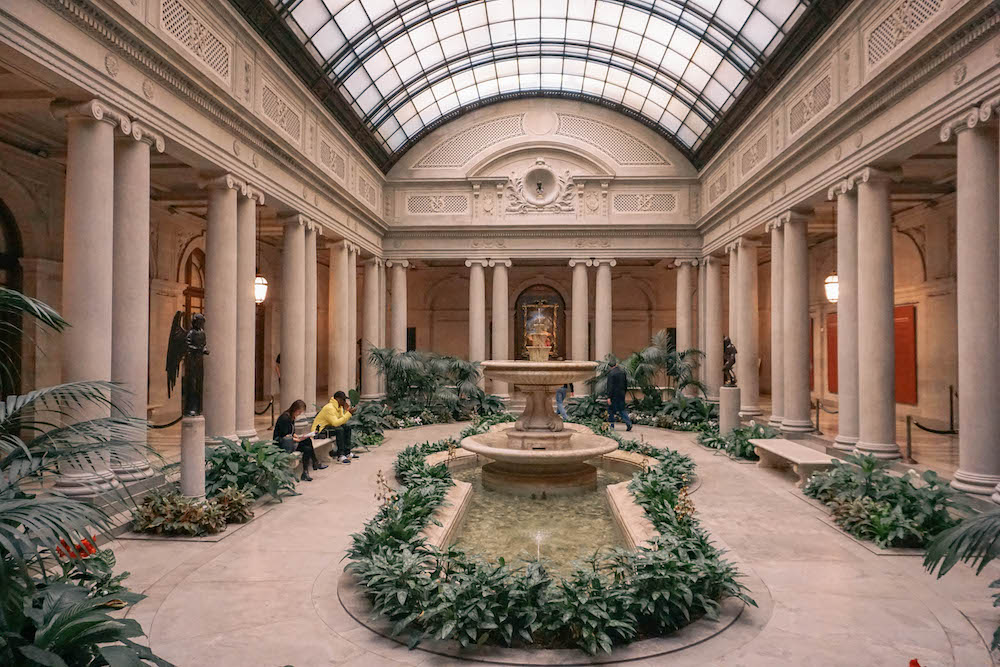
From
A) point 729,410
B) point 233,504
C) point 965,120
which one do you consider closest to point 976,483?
point 965,120

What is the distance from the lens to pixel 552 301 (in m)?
28.0

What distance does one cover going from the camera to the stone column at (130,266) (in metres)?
7.94

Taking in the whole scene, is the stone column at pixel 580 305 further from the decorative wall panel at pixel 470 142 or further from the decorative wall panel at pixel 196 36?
the decorative wall panel at pixel 196 36

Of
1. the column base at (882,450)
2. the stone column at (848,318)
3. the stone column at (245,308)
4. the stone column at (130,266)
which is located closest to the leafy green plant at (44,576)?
the stone column at (130,266)

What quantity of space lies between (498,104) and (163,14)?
48.9 ft

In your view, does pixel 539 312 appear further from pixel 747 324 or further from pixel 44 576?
pixel 44 576

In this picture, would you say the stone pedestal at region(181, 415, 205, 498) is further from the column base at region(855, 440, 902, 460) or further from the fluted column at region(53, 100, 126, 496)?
the column base at region(855, 440, 902, 460)

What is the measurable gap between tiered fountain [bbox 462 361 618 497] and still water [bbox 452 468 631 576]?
343 millimetres

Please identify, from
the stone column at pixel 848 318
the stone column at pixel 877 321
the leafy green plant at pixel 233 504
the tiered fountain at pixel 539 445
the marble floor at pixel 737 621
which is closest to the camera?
the marble floor at pixel 737 621

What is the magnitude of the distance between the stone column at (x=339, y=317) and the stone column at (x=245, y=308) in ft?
17.7

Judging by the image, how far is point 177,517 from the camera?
6.95 meters

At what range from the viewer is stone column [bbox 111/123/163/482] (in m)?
7.94

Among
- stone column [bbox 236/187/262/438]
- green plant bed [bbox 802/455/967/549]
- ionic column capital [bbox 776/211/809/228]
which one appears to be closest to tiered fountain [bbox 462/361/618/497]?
green plant bed [bbox 802/455/967/549]

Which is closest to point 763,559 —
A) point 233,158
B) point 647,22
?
point 233,158
